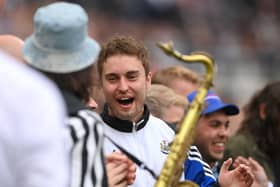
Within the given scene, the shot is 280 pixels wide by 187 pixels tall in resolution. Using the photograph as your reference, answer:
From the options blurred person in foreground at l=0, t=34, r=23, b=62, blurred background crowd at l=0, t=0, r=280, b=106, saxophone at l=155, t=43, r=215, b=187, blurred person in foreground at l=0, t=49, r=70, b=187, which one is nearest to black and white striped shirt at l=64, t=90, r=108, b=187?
saxophone at l=155, t=43, r=215, b=187

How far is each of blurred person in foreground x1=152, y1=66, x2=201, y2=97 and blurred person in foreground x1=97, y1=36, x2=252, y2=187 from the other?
6.92 ft

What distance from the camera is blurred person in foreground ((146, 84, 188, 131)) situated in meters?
7.35

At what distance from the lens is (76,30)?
4496mm

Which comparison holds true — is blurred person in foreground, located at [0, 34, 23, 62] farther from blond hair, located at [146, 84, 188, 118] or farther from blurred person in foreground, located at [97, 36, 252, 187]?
blond hair, located at [146, 84, 188, 118]

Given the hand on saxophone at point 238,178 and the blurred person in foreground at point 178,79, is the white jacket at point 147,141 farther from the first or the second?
the blurred person in foreground at point 178,79

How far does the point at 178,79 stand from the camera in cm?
854

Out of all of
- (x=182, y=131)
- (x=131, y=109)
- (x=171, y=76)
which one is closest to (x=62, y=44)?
(x=182, y=131)

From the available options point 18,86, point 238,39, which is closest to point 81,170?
point 18,86

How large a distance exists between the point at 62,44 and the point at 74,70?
0.13 meters

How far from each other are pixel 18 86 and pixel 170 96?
13.6ft

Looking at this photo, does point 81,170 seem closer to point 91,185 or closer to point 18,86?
point 91,185

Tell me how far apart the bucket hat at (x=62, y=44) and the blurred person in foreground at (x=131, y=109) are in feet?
4.70

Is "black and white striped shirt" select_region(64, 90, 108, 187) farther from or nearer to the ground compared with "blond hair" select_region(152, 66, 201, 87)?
nearer to the ground

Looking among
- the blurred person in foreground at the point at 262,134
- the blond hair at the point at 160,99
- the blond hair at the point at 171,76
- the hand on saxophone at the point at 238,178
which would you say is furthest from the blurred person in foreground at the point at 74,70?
the blond hair at the point at 171,76
